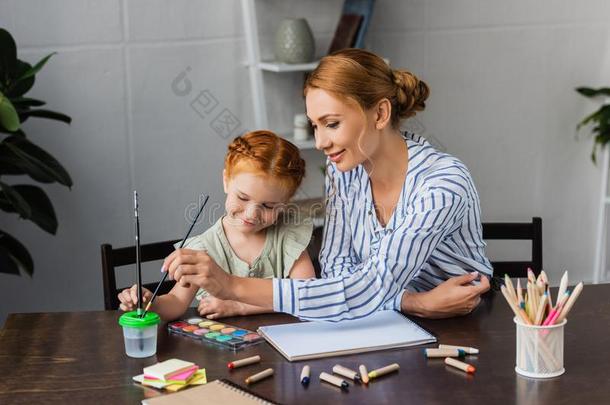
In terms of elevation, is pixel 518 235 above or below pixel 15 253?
above

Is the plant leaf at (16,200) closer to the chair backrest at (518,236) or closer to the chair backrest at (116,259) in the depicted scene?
the chair backrest at (116,259)

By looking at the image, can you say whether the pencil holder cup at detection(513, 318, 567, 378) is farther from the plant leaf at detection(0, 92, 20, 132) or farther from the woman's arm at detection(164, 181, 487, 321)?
the plant leaf at detection(0, 92, 20, 132)

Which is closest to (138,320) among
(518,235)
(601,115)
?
(518,235)

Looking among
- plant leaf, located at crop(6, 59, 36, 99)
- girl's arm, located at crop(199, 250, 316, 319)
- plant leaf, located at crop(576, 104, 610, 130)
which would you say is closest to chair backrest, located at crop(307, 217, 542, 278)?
girl's arm, located at crop(199, 250, 316, 319)

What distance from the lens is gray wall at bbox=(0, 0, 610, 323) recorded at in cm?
333

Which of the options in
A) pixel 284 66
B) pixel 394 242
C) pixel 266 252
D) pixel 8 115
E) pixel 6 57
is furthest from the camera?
pixel 284 66

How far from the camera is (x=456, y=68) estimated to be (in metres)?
3.92

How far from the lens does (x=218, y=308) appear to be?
1.92 metres

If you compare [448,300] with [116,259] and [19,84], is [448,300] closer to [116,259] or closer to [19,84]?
[116,259]

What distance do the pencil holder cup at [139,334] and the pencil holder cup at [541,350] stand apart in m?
0.70

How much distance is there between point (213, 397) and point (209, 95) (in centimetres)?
Answer: 217

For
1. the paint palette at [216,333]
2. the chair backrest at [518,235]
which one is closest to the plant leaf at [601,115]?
the chair backrest at [518,235]

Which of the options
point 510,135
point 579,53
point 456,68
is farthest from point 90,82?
point 579,53

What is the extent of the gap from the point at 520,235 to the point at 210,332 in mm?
1008
